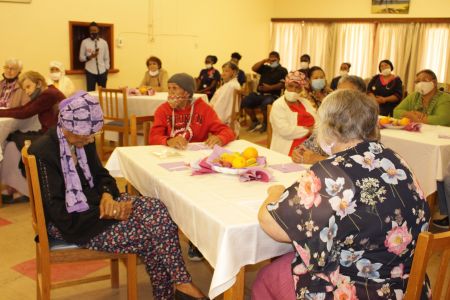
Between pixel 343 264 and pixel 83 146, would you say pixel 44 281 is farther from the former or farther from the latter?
pixel 343 264

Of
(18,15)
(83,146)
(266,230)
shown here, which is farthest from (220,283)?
(18,15)

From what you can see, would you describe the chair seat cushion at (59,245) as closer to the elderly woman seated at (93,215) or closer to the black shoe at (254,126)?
the elderly woman seated at (93,215)

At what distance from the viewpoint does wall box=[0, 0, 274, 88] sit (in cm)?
684

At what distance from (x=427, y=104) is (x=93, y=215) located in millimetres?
3304

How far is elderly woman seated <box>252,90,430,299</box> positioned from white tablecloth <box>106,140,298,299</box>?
12 centimetres

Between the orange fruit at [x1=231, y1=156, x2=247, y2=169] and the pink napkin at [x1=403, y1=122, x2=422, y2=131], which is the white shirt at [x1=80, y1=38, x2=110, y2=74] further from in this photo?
the orange fruit at [x1=231, y1=156, x2=247, y2=169]

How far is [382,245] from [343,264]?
0.13m

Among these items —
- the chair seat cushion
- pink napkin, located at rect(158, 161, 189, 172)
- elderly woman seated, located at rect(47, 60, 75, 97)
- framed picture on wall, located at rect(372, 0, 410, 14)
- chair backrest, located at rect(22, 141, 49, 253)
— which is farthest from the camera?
framed picture on wall, located at rect(372, 0, 410, 14)

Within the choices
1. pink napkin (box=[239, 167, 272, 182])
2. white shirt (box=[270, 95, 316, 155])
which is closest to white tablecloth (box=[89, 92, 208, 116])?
white shirt (box=[270, 95, 316, 155])

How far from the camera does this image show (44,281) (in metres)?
2.00

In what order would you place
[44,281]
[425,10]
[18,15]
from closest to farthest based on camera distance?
[44,281]
[18,15]
[425,10]

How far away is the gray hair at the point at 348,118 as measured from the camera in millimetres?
1542

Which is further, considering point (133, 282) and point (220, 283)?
point (133, 282)

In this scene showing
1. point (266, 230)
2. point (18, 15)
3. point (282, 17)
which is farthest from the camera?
point (282, 17)
